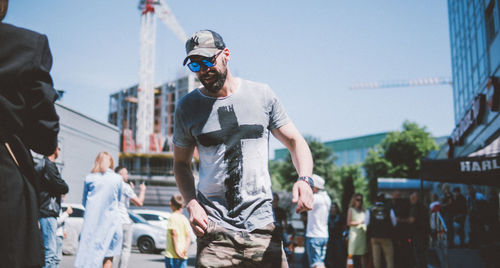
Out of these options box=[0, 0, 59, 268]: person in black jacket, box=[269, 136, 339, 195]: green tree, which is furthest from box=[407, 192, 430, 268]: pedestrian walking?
box=[269, 136, 339, 195]: green tree

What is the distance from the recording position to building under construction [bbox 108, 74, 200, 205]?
64.9 metres

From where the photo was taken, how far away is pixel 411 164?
43.5 metres

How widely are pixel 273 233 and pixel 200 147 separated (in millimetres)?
669

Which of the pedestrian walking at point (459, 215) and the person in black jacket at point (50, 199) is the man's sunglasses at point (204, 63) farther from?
the pedestrian walking at point (459, 215)

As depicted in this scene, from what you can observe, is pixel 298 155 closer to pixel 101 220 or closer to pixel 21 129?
pixel 21 129

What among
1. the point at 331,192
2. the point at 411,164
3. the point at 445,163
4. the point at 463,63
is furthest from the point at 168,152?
the point at 445,163

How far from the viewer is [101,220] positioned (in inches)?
212

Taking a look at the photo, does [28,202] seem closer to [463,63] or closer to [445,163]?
[445,163]

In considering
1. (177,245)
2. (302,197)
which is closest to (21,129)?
(302,197)

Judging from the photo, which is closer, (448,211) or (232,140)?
(232,140)

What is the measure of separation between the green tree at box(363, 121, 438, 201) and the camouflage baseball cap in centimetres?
4247

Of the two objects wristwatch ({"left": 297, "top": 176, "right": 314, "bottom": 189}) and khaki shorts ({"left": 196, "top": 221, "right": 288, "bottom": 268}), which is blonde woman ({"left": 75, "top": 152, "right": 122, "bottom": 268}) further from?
wristwatch ({"left": 297, "top": 176, "right": 314, "bottom": 189})

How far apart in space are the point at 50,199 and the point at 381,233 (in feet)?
21.4

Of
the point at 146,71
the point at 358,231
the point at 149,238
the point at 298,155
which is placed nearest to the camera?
the point at 298,155
